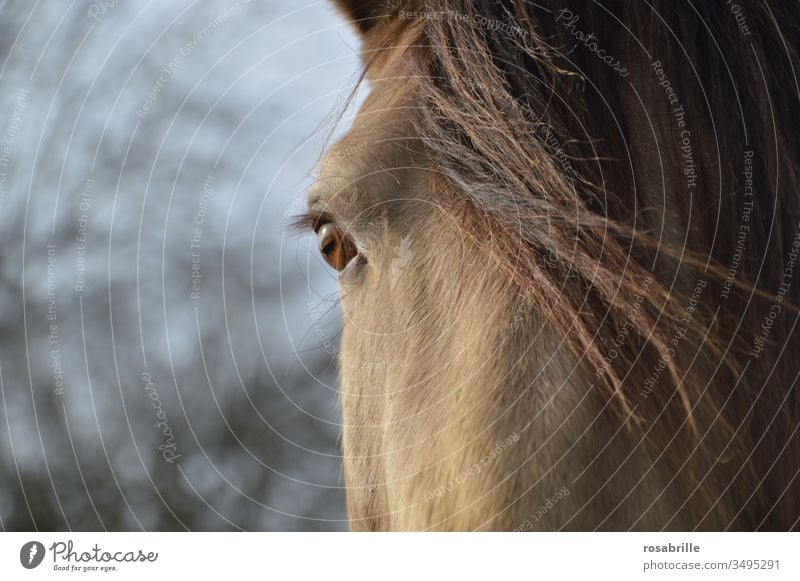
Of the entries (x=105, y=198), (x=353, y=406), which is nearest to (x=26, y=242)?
(x=105, y=198)

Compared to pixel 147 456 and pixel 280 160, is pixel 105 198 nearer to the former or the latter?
pixel 280 160

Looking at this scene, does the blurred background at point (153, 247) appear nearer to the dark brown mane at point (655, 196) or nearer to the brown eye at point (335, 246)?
the brown eye at point (335, 246)

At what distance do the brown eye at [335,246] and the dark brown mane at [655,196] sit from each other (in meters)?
0.15

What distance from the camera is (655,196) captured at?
2.39ft

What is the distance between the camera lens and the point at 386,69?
972 mm

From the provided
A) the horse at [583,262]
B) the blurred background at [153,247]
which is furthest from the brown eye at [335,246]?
the blurred background at [153,247]
